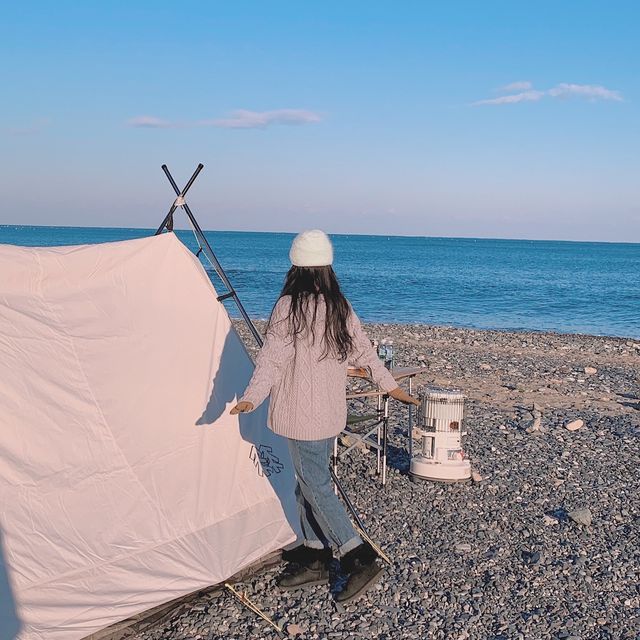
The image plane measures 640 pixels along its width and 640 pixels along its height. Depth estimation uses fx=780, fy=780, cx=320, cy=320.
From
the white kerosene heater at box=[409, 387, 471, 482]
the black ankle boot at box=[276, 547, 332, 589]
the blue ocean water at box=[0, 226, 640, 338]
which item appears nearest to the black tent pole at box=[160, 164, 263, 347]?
the black ankle boot at box=[276, 547, 332, 589]

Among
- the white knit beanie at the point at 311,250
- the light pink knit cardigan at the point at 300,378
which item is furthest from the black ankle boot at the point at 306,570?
the white knit beanie at the point at 311,250

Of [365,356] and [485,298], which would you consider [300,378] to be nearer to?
[365,356]

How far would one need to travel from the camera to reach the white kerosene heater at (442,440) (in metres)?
7.58

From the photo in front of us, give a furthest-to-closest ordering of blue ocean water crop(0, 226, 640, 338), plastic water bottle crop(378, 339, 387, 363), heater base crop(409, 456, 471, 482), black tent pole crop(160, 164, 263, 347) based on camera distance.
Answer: blue ocean water crop(0, 226, 640, 338) → plastic water bottle crop(378, 339, 387, 363) → heater base crop(409, 456, 471, 482) → black tent pole crop(160, 164, 263, 347)

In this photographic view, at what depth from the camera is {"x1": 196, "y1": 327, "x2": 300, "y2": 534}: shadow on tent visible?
555 cm

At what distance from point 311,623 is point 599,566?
2.41m

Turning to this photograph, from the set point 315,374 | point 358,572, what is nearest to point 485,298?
point 358,572

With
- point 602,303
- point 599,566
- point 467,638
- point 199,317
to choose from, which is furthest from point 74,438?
point 602,303

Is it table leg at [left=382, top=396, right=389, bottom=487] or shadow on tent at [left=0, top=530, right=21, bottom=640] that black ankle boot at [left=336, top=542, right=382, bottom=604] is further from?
table leg at [left=382, top=396, right=389, bottom=487]

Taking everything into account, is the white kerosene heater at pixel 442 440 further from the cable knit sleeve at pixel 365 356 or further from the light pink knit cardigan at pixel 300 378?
the light pink knit cardigan at pixel 300 378

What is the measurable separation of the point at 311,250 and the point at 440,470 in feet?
11.5

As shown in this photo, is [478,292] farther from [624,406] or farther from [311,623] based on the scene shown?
[311,623]

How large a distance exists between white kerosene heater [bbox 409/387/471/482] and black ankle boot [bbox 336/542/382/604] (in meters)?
2.54

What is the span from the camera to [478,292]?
1705 inches
